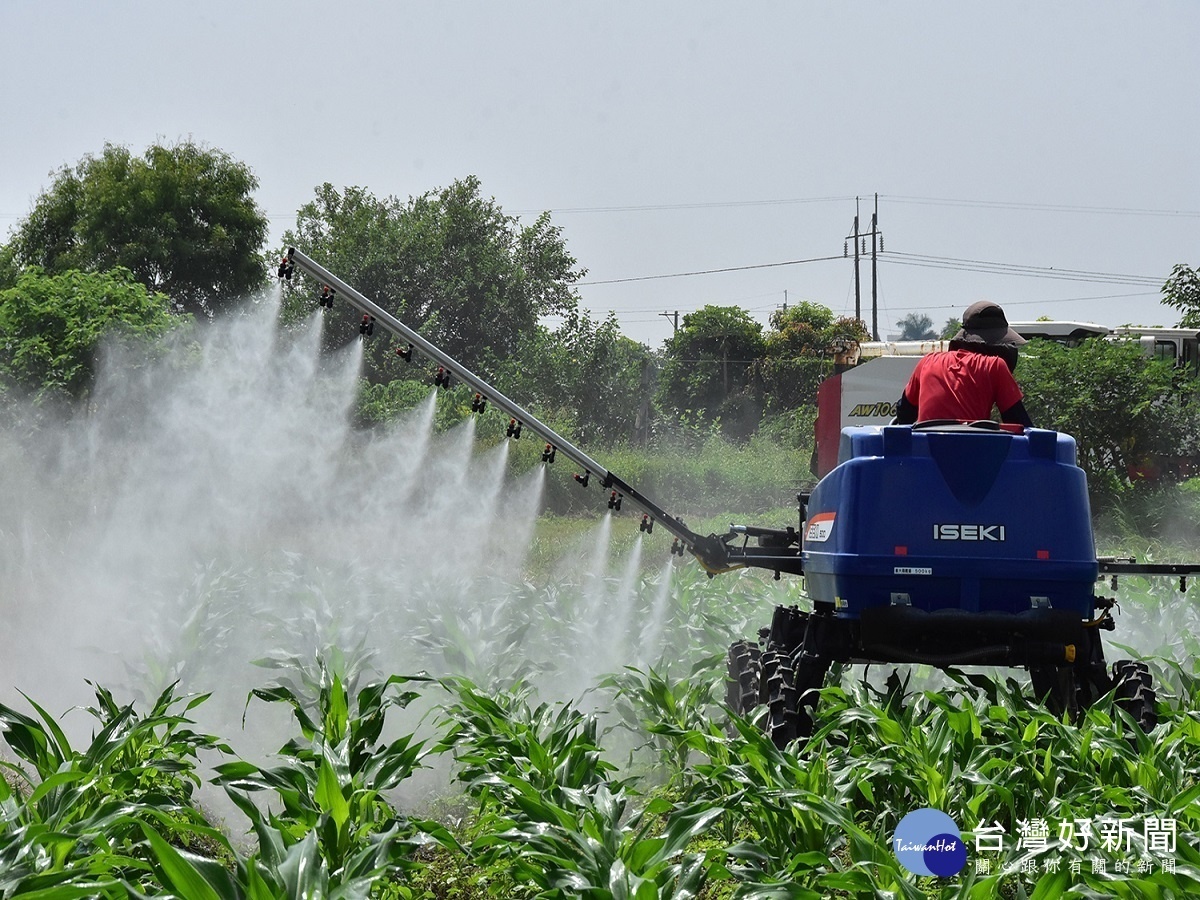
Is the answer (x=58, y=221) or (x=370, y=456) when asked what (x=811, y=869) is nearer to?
(x=370, y=456)

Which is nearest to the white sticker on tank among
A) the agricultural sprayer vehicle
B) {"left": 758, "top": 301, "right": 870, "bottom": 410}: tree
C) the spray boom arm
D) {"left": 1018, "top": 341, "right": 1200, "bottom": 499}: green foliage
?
the agricultural sprayer vehicle

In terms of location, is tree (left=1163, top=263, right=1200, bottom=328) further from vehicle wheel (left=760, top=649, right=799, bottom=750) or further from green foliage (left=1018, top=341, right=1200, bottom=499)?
vehicle wheel (left=760, top=649, right=799, bottom=750)

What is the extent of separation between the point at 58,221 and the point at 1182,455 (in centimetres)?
2434

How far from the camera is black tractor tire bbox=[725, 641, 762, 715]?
638 cm

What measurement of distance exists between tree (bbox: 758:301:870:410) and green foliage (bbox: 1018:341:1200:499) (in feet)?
70.5

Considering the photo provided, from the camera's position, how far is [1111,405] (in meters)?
20.6

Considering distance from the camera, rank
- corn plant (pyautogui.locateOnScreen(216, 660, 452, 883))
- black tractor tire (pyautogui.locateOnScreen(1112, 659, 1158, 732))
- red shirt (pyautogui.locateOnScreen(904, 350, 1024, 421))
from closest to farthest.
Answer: corn plant (pyautogui.locateOnScreen(216, 660, 452, 883)) → red shirt (pyautogui.locateOnScreen(904, 350, 1024, 421)) → black tractor tire (pyautogui.locateOnScreen(1112, 659, 1158, 732))

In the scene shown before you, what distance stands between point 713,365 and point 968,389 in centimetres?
4138

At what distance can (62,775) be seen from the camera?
4359 mm

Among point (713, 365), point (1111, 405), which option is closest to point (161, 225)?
point (1111, 405)

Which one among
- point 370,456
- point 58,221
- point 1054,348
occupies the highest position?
point 58,221

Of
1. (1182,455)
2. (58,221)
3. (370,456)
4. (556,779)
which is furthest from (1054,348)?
(58,221)

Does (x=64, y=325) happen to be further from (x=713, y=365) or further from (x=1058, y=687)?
(x=713, y=365)

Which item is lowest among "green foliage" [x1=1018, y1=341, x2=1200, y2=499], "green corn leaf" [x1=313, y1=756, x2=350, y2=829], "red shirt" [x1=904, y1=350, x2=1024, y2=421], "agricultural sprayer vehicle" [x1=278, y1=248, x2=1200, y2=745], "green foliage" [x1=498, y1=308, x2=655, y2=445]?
"green corn leaf" [x1=313, y1=756, x2=350, y2=829]
